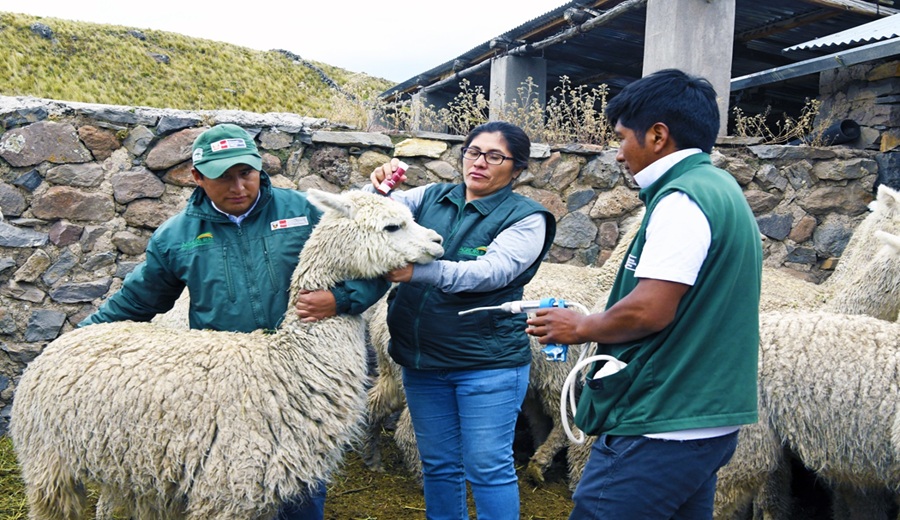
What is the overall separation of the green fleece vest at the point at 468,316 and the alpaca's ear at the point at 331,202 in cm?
39

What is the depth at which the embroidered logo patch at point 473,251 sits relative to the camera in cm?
275

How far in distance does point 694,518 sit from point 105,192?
14.1 ft

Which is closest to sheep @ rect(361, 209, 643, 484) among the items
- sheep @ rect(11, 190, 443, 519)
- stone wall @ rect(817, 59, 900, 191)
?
sheep @ rect(11, 190, 443, 519)

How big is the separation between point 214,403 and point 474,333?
3.20ft

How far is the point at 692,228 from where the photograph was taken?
1.75 meters

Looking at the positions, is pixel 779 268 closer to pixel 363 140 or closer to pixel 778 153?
pixel 778 153

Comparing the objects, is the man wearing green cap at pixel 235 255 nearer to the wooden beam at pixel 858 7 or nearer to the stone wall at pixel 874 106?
the stone wall at pixel 874 106

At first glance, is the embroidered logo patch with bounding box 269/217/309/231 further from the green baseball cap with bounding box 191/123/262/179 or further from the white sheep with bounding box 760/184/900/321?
the white sheep with bounding box 760/184/900/321

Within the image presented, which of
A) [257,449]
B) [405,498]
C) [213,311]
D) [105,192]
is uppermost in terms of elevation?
[105,192]

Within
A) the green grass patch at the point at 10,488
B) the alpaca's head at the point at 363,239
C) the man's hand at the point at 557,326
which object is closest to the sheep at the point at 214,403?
the alpaca's head at the point at 363,239

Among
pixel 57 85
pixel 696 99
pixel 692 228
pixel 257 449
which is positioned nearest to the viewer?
pixel 692 228

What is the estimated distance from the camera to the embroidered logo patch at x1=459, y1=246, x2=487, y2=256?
9.02 feet

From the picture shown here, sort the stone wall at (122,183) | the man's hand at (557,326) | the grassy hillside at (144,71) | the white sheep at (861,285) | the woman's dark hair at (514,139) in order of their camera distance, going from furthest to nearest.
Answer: the grassy hillside at (144,71) < the stone wall at (122,183) < the white sheep at (861,285) < the woman's dark hair at (514,139) < the man's hand at (557,326)

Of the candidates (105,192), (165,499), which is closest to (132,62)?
(105,192)
